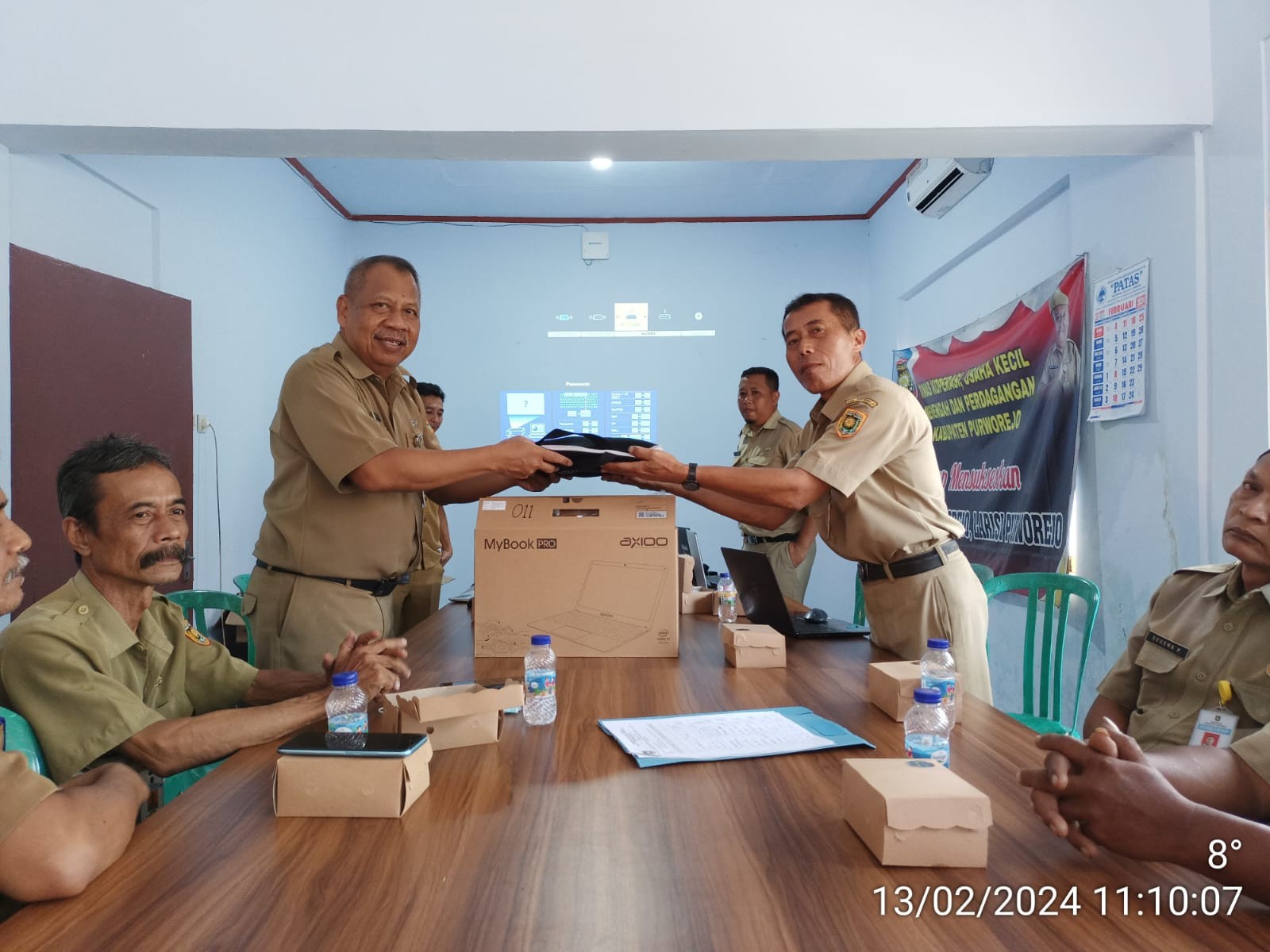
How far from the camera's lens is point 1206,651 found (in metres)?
1.42

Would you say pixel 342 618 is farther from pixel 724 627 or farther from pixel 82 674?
pixel 724 627

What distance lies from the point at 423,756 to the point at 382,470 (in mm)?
1029

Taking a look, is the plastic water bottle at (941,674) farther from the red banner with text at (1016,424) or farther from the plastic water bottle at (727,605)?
the red banner with text at (1016,424)


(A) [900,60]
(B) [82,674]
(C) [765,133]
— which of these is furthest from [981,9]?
(B) [82,674]

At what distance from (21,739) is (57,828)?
17.9 inches

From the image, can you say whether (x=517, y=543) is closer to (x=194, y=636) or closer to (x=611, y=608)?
(x=611, y=608)

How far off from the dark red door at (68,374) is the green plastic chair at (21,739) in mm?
1994

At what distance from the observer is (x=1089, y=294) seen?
10.7 ft

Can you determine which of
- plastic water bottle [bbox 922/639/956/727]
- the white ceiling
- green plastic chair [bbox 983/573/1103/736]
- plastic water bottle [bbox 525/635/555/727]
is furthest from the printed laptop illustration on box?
the white ceiling

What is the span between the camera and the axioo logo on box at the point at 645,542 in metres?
1.83

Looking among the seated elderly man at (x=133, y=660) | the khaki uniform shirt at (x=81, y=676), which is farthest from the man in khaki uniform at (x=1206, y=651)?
the khaki uniform shirt at (x=81, y=676)

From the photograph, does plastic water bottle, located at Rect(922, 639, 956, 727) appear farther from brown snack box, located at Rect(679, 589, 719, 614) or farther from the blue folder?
brown snack box, located at Rect(679, 589, 719, 614)

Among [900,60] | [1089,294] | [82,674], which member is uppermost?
[900,60]

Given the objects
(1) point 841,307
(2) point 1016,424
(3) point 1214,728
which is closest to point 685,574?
(1) point 841,307
